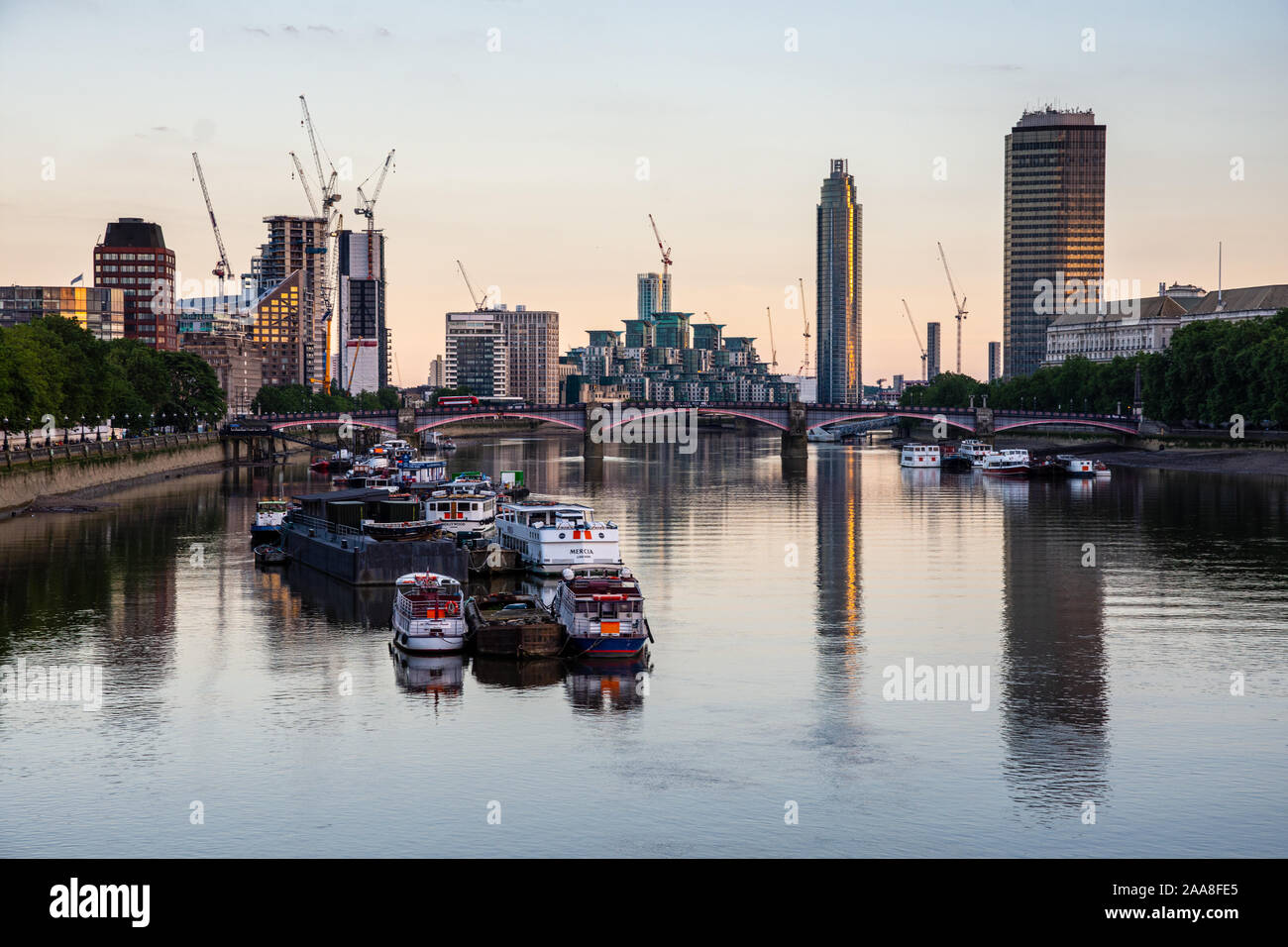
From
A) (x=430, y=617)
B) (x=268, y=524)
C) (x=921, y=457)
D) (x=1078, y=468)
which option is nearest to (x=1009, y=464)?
(x=1078, y=468)

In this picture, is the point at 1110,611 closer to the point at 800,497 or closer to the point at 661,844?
the point at 661,844

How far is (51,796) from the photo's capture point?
3784cm

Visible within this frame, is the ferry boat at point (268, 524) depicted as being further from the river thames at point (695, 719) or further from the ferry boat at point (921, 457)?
the ferry boat at point (921, 457)

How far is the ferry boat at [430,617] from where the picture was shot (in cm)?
5434

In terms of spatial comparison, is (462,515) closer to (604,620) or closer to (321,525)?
(321,525)

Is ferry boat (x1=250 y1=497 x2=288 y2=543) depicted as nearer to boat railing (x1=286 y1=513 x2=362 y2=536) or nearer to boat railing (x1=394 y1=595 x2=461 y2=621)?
boat railing (x1=286 y1=513 x2=362 y2=536)

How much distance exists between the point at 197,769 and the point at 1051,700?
26101 millimetres

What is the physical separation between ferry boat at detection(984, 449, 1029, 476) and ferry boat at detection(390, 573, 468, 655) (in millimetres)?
118590

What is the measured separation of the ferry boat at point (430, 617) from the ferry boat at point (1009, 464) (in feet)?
389

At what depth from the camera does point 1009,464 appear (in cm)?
16712

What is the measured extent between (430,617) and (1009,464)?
122 m

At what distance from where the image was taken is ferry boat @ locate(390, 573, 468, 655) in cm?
5434

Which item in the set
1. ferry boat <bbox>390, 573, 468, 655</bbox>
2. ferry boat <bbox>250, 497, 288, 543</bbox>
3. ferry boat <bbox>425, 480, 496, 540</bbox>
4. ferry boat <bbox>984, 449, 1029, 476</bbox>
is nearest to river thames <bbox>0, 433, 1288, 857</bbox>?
Answer: ferry boat <bbox>390, 573, 468, 655</bbox>

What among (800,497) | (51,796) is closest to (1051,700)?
(51,796)
